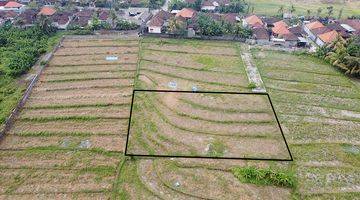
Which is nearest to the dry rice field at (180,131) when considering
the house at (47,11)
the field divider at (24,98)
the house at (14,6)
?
the field divider at (24,98)

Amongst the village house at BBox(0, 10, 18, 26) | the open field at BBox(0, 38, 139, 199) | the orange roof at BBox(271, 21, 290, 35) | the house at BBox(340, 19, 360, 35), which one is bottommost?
the open field at BBox(0, 38, 139, 199)

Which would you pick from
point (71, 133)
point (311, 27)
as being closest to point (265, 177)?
point (71, 133)

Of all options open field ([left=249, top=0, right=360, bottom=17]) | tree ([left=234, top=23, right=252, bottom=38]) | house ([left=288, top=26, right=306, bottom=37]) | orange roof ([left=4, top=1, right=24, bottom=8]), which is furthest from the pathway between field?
orange roof ([left=4, top=1, right=24, bottom=8])

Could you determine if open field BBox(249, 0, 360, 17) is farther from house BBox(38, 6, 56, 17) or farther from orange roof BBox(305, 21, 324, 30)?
house BBox(38, 6, 56, 17)

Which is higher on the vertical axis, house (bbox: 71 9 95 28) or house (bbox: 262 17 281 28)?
house (bbox: 262 17 281 28)

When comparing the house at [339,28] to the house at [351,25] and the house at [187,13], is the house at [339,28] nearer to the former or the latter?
the house at [351,25]
